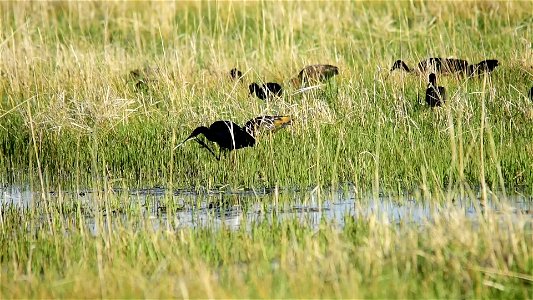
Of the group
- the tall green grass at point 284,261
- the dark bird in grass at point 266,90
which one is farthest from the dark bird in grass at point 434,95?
the tall green grass at point 284,261

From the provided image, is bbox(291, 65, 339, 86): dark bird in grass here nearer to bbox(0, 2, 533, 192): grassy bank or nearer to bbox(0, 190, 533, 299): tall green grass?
bbox(0, 2, 533, 192): grassy bank

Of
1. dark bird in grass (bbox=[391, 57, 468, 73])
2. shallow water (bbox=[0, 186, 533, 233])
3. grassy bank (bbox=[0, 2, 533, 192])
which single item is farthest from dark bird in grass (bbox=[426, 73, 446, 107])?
shallow water (bbox=[0, 186, 533, 233])

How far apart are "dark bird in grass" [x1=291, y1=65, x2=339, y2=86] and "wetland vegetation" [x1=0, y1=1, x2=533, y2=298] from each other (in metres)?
0.16

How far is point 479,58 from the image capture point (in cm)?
1027

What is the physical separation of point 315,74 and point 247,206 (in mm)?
3387

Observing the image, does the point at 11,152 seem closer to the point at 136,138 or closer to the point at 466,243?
the point at 136,138

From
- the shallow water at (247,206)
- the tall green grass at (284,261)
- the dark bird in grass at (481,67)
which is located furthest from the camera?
the dark bird in grass at (481,67)

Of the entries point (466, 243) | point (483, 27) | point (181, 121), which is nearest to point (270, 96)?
point (181, 121)

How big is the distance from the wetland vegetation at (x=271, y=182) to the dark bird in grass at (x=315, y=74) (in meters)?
0.16

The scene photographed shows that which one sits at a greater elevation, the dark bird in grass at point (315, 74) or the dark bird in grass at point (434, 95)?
Answer: the dark bird in grass at point (315, 74)

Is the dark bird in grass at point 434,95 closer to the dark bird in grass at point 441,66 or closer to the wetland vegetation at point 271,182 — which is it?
the wetland vegetation at point 271,182

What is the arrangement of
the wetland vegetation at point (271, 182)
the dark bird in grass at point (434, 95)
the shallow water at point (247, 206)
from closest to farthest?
the wetland vegetation at point (271, 182), the shallow water at point (247, 206), the dark bird in grass at point (434, 95)

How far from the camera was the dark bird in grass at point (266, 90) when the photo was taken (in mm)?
8375

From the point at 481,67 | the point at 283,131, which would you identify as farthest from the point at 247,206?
the point at 481,67
